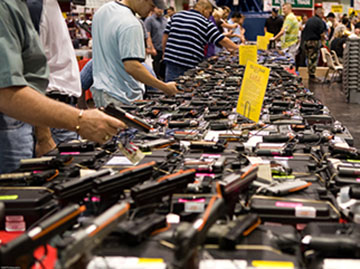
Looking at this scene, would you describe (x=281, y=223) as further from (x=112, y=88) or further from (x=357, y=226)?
(x=112, y=88)

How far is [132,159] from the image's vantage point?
6.45 feet

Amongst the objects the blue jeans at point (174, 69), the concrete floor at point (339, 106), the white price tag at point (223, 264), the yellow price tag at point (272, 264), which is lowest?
the concrete floor at point (339, 106)

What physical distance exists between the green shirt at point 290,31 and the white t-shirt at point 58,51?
9591 millimetres

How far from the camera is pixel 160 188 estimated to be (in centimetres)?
144

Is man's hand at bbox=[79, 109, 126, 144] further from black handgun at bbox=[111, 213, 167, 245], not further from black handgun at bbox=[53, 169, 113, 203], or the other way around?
black handgun at bbox=[111, 213, 167, 245]

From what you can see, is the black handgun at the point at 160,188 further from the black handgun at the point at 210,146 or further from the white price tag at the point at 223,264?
the black handgun at the point at 210,146

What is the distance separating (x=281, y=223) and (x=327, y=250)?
27 cm

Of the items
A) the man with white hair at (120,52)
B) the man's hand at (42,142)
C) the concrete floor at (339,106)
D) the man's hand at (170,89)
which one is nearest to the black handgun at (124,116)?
the man's hand at (42,142)

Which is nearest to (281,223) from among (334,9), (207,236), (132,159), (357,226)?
(357,226)

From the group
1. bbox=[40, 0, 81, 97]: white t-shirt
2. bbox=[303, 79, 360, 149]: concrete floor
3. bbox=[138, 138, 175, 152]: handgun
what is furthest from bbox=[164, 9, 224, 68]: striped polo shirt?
bbox=[138, 138, 175, 152]: handgun

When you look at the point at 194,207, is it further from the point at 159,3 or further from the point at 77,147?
the point at 159,3

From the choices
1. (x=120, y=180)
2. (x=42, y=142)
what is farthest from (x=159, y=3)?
(x=120, y=180)

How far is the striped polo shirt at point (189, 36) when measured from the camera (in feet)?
18.4

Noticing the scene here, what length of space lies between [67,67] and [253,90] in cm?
124
